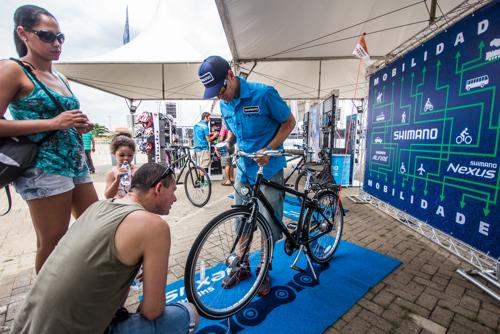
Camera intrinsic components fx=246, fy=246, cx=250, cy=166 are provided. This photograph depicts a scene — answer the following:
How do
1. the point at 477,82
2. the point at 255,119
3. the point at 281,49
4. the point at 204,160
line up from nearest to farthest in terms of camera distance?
1. the point at 255,119
2. the point at 477,82
3. the point at 281,49
4. the point at 204,160

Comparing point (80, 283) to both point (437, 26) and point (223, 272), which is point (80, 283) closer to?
point (223, 272)

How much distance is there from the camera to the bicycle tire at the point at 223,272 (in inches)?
66.2

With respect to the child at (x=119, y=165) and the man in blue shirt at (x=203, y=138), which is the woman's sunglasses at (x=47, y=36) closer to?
the child at (x=119, y=165)

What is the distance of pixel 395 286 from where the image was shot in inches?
95.0

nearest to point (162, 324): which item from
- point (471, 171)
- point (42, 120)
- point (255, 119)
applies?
point (42, 120)

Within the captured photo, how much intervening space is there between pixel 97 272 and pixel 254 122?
1601mm

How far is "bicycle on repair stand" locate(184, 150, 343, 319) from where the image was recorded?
1773 millimetres

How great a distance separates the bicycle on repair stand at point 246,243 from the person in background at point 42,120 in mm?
915

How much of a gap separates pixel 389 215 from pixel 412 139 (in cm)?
157

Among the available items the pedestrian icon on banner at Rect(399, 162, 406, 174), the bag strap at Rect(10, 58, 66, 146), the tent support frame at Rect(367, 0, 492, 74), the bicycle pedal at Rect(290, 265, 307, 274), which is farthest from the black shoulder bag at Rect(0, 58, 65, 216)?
the pedestrian icon on banner at Rect(399, 162, 406, 174)

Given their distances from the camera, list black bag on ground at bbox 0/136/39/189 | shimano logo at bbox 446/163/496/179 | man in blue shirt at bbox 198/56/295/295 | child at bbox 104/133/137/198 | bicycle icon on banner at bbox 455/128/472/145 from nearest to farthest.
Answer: black bag on ground at bbox 0/136/39/189
man in blue shirt at bbox 198/56/295/295
child at bbox 104/133/137/198
shimano logo at bbox 446/163/496/179
bicycle icon on banner at bbox 455/128/472/145

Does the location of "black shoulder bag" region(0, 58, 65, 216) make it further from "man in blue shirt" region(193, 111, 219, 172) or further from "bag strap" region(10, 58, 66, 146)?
"man in blue shirt" region(193, 111, 219, 172)

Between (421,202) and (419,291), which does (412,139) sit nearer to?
(421,202)

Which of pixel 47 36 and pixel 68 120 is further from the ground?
pixel 47 36
